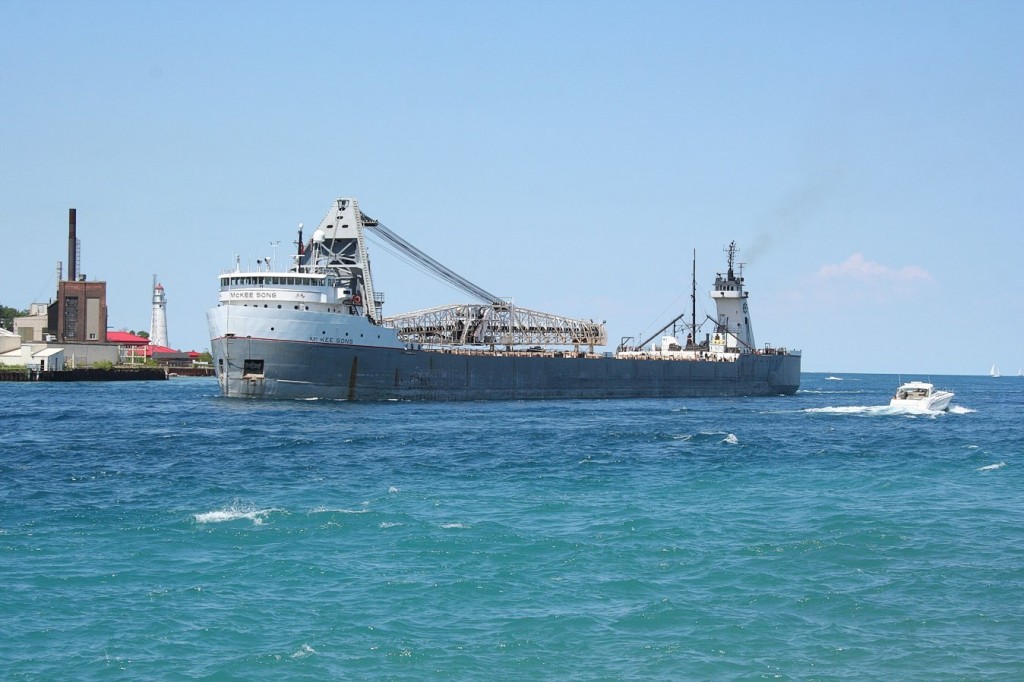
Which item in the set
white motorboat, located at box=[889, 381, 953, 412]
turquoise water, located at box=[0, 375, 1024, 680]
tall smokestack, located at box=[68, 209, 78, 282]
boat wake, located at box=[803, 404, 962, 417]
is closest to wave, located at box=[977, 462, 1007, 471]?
turquoise water, located at box=[0, 375, 1024, 680]

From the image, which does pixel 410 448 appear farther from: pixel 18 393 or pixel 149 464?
pixel 18 393

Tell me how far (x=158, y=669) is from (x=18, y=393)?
7475 centimetres

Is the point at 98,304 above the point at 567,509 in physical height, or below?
above

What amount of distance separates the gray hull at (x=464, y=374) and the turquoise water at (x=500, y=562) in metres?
20.7

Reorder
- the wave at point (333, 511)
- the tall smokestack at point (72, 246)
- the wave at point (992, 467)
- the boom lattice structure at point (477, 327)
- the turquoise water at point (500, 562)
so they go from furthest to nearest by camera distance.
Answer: the tall smokestack at point (72, 246)
the boom lattice structure at point (477, 327)
the wave at point (992, 467)
the wave at point (333, 511)
the turquoise water at point (500, 562)

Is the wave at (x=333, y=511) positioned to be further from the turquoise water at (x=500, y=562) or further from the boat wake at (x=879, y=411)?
the boat wake at (x=879, y=411)

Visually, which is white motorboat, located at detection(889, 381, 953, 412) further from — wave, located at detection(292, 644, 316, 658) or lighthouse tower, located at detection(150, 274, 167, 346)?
lighthouse tower, located at detection(150, 274, 167, 346)

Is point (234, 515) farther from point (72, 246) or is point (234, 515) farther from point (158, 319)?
point (158, 319)

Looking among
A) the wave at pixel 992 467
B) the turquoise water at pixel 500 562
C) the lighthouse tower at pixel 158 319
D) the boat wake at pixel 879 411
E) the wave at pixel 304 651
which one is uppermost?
the lighthouse tower at pixel 158 319

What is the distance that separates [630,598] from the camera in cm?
1928

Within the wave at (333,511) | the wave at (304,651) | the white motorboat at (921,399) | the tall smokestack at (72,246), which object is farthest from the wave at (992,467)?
the tall smokestack at (72,246)

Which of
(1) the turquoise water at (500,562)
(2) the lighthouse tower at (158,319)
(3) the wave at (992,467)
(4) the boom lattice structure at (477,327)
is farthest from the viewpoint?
(2) the lighthouse tower at (158,319)

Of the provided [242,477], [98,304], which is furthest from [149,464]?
[98,304]

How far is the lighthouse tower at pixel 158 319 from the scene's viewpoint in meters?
188
